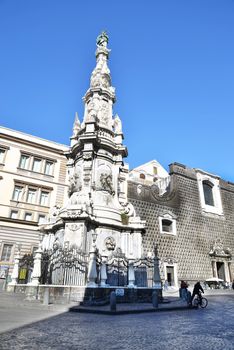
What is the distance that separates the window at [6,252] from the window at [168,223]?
15753 millimetres

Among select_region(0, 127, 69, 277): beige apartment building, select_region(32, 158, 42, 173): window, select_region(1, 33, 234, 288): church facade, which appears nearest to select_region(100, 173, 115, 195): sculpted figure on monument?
select_region(1, 33, 234, 288): church facade

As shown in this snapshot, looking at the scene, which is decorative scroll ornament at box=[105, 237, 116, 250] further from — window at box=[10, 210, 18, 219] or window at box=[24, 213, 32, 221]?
window at box=[10, 210, 18, 219]

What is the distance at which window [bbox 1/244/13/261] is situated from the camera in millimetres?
22328

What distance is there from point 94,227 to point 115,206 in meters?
2.61

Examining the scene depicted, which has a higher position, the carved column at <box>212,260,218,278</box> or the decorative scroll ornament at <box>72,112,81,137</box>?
the decorative scroll ornament at <box>72,112,81,137</box>

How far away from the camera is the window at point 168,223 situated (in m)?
29.5

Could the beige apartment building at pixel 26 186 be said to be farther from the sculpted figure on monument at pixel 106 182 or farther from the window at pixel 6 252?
the sculpted figure on monument at pixel 106 182

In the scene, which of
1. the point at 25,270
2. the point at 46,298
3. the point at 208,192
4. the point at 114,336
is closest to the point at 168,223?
the point at 208,192

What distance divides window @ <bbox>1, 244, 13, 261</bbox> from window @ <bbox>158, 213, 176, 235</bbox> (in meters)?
15.8

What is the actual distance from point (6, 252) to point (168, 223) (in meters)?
17.6

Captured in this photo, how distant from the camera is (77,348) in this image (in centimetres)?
421

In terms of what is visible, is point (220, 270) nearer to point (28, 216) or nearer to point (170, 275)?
point (170, 275)

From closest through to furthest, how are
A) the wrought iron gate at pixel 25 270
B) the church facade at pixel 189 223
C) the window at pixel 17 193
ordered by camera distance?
the wrought iron gate at pixel 25 270 → the window at pixel 17 193 → the church facade at pixel 189 223

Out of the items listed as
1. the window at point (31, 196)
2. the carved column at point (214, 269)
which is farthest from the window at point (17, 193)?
the carved column at point (214, 269)
